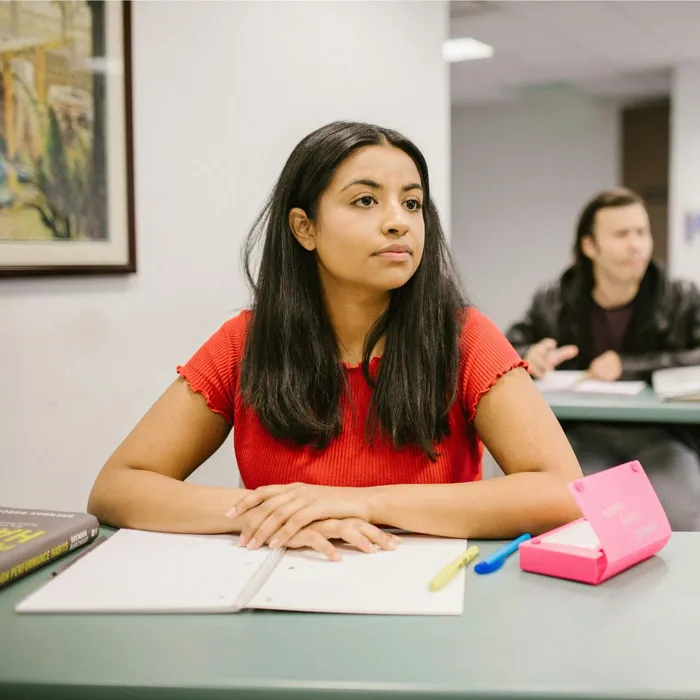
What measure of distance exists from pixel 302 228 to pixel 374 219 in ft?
0.60

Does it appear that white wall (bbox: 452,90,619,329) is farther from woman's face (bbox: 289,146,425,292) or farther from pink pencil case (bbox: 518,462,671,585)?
pink pencil case (bbox: 518,462,671,585)

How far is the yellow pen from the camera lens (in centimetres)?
92

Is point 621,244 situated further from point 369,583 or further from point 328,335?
point 369,583

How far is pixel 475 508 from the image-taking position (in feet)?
3.69

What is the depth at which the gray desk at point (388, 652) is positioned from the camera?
27.9 inches

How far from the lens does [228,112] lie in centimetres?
241

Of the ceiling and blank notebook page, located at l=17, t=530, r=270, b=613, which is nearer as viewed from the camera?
blank notebook page, located at l=17, t=530, r=270, b=613

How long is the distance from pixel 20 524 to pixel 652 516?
83 cm

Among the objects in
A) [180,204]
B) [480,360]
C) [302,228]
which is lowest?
[480,360]

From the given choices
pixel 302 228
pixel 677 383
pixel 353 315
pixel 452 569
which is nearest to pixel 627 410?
pixel 677 383

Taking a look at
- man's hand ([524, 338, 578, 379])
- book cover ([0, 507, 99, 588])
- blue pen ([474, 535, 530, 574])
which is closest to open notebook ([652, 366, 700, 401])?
man's hand ([524, 338, 578, 379])

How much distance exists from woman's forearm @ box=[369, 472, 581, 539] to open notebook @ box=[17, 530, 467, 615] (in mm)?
28

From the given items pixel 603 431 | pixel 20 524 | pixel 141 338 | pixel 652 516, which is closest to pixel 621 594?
pixel 652 516

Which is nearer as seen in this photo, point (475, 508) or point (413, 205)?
point (475, 508)
